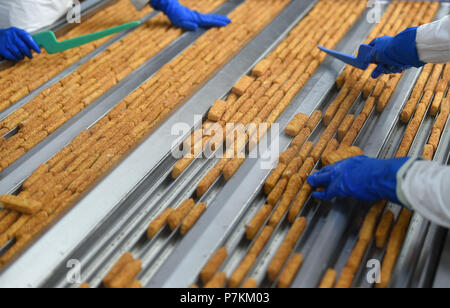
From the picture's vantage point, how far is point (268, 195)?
2.11 metres

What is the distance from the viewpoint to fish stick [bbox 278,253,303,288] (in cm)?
174

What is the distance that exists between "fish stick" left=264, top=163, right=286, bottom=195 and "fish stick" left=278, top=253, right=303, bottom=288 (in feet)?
1.33

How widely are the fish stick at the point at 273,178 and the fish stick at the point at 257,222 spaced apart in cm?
12

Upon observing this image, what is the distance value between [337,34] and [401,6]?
85cm

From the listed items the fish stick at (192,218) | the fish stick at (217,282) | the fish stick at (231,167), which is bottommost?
the fish stick at (217,282)

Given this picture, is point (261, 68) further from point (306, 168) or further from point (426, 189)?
point (426, 189)

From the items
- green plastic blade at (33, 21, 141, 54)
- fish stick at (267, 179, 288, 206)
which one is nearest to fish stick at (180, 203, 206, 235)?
fish stick at (267, 179, 288, 206)

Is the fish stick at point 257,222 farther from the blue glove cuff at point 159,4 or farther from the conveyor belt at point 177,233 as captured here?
the blue glove cuff at point 159,4

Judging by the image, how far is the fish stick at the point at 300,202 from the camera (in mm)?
1991

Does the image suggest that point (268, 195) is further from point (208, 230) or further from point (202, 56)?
point (202, 56)

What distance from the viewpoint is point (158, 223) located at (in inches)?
76.9

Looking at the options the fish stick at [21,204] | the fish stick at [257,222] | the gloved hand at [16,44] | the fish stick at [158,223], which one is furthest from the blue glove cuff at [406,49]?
the gloved hand at [16,44]

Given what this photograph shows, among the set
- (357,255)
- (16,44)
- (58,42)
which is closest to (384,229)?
(357,255)
